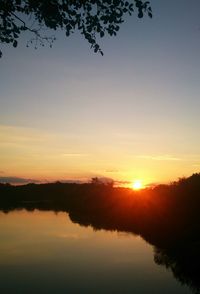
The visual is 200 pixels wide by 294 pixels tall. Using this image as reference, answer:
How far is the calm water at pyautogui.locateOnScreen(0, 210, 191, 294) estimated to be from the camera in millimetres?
32406

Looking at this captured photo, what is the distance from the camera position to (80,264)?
4150 centimetres

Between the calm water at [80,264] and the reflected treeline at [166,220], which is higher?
the reflected treeline at [166,220]

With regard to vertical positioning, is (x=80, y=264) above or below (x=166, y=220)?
below

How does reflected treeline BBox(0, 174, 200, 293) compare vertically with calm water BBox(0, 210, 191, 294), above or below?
above

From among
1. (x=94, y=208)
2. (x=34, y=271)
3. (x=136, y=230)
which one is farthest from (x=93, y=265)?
(x=94, y=208)

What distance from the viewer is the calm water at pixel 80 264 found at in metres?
32.4

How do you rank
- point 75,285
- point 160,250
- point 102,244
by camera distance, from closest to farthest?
point 75,285
point 160,250
point 102,244

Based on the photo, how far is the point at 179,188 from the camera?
7356 cm

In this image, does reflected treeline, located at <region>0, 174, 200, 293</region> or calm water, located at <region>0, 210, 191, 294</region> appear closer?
calm water, located at <region>0, 210, 191, 294</region>

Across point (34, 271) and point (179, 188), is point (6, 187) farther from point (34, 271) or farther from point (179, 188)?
point (34, 271)

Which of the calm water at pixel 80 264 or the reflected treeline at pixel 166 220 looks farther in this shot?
the reflected treeline at pixel 166 220

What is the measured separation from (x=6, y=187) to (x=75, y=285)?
169m

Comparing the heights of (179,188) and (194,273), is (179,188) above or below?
above

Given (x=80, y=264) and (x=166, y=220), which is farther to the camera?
(x=166, y=220)
